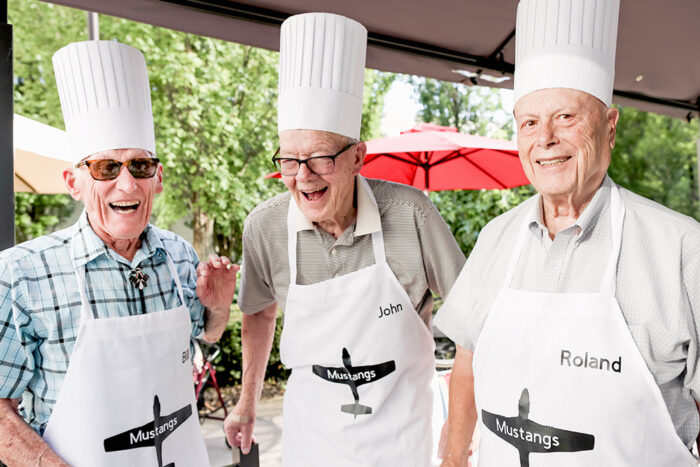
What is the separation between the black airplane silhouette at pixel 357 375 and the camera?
1.97 meters

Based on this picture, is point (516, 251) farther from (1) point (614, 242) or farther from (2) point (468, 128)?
(2) point (468, 128)

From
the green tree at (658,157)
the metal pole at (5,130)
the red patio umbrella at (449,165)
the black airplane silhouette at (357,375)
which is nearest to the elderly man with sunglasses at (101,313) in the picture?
the metal pole at (5,130)

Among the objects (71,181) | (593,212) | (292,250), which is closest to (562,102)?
(593,212)

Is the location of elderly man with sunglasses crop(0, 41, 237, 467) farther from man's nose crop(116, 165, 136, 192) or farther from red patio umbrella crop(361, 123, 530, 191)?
red patio umbrella crop(361, 123, 530, 191)

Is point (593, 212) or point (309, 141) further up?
point (309, 141)

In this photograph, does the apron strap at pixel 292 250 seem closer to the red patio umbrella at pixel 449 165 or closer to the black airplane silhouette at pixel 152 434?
the black airplane silhouette at pixel 152 434

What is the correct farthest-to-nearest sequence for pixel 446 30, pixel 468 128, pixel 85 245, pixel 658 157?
pixel 658 157 → pixel 468 128 → pixel 446 30 → pixel 85 245

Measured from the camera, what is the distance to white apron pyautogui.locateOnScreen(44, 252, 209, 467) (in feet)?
5.08

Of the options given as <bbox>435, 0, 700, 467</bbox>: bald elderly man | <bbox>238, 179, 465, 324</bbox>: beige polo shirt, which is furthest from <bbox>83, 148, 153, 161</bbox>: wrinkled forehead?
<bbox>435, 0, 700, 467</bbox>: bald elderly man

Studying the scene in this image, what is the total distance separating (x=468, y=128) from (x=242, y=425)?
1246 centimetres

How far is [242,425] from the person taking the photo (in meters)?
2.35

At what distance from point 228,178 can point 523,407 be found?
792 centimetres

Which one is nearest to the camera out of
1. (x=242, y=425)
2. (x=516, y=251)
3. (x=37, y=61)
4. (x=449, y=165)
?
(x=516, y=251)

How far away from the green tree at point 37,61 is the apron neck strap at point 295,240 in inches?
321
